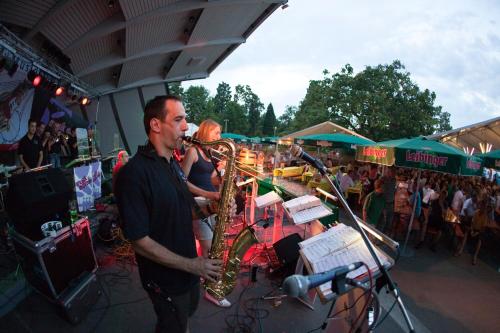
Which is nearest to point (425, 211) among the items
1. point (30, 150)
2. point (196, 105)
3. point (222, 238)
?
point (222, 238)

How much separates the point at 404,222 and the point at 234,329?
6.10 meters

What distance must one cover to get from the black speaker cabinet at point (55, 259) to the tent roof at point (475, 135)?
19273 millimetres

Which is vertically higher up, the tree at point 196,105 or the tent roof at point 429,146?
the tree at point 196,105

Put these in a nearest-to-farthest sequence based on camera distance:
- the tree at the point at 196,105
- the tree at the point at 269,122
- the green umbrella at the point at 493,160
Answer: the green umbrella at the point at 493,160 → the tree at the point at 196,105 → the tree at the point at 269,122

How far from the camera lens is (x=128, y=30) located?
31.3 ft

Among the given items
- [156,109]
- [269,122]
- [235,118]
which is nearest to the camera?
[156,109]

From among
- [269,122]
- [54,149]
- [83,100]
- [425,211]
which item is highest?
[83,100]

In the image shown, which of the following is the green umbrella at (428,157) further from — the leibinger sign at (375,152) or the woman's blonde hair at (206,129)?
the woman's blonde hair at (206,129)

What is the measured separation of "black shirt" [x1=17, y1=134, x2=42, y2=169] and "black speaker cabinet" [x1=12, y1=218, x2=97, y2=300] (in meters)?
4.21

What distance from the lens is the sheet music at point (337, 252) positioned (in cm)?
219

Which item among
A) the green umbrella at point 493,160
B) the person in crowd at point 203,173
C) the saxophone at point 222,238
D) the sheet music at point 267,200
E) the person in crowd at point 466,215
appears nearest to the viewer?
the saxophone at point 222,238

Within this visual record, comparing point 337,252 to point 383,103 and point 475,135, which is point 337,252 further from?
point 383,103

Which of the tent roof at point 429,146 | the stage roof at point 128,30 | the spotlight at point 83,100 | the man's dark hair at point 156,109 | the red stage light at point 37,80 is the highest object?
the stage roof at point 128,30

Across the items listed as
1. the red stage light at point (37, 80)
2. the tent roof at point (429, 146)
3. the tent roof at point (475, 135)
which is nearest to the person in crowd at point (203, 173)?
the tent roof at point (429, 146)
